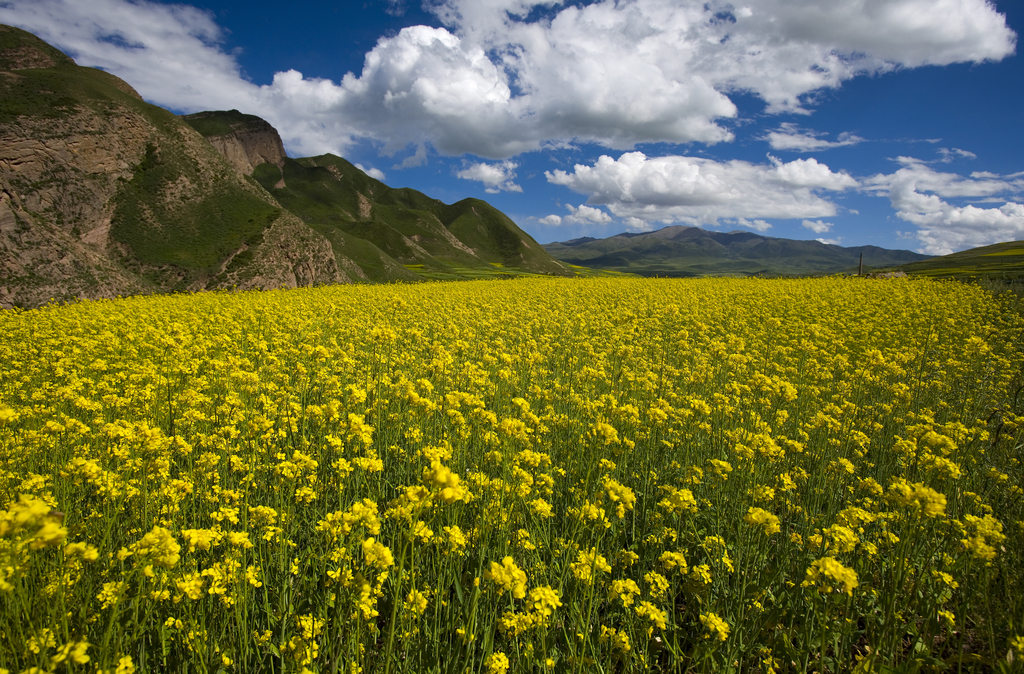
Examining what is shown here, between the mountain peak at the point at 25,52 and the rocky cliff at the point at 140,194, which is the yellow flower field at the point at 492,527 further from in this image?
the mountain peak at the point at 25,52

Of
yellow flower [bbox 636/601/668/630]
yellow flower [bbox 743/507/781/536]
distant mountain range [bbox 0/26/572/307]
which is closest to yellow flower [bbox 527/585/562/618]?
yellow flower [bbox 636/601/668/630]

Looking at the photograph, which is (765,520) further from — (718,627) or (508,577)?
(508,577)

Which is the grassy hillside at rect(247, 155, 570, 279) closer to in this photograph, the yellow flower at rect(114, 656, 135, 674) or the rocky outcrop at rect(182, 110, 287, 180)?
the rocky outcrop at rect(182, 110, 287, 180)

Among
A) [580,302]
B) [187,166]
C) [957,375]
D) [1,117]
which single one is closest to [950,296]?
[957,375]

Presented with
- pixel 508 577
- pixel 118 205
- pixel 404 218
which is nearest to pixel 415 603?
pixel 508 577

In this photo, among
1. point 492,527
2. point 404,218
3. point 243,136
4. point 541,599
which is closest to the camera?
point 541,599

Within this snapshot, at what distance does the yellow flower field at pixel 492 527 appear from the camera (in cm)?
271

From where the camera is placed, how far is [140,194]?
51.0m

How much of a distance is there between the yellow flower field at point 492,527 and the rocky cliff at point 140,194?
40773mm

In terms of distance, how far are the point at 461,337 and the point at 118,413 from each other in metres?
7.00

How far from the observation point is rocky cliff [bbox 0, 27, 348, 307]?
44.4 metres

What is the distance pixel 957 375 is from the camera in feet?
28.9

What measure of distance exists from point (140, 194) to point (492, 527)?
223 feet

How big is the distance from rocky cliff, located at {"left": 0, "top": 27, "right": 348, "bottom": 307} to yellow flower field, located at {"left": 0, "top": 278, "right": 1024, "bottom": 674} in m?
40.8
